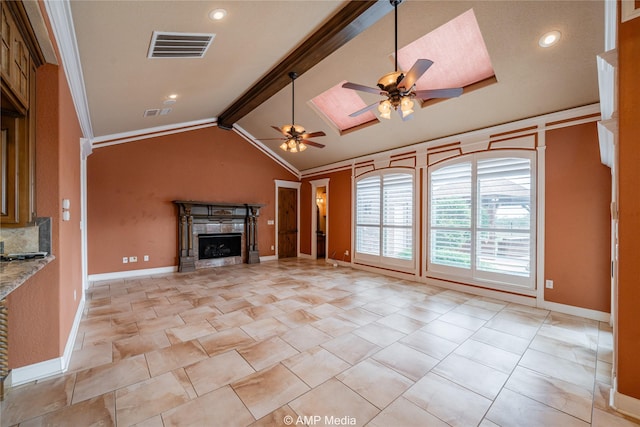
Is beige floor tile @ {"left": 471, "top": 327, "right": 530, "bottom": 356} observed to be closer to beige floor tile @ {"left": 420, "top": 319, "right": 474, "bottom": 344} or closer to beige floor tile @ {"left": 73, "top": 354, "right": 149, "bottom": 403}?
beige floor tile @ {"left": 420, "top": 319, "right": 474, "bottom": 344}

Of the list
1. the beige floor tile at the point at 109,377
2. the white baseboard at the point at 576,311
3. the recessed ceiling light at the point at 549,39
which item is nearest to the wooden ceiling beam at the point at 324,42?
the recessed ceiling light at the point at 549,39

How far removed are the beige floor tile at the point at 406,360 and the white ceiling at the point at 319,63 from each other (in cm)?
356

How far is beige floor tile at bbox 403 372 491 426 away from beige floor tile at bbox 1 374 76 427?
8.34 feet

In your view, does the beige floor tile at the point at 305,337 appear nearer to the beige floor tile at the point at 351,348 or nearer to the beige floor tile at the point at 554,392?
the beige floor tile at the point at 351,348

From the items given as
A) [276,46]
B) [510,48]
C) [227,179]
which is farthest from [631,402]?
[227,179]

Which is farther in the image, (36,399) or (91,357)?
(91,357)

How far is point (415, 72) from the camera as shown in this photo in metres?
2.56

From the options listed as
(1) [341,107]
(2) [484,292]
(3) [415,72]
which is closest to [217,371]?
(3) [415,72]

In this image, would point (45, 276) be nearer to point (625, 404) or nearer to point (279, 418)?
point (279, 418)

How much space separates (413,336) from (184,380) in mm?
2313

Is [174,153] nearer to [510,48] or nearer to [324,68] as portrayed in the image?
[324,68]

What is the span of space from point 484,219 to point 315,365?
148 inches

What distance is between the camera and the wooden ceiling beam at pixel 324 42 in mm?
2918


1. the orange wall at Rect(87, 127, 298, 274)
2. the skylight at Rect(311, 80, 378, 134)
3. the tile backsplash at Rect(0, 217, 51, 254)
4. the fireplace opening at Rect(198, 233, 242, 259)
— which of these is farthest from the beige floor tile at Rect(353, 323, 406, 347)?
the orange wall at Rect(87, 127, 298, 274)
